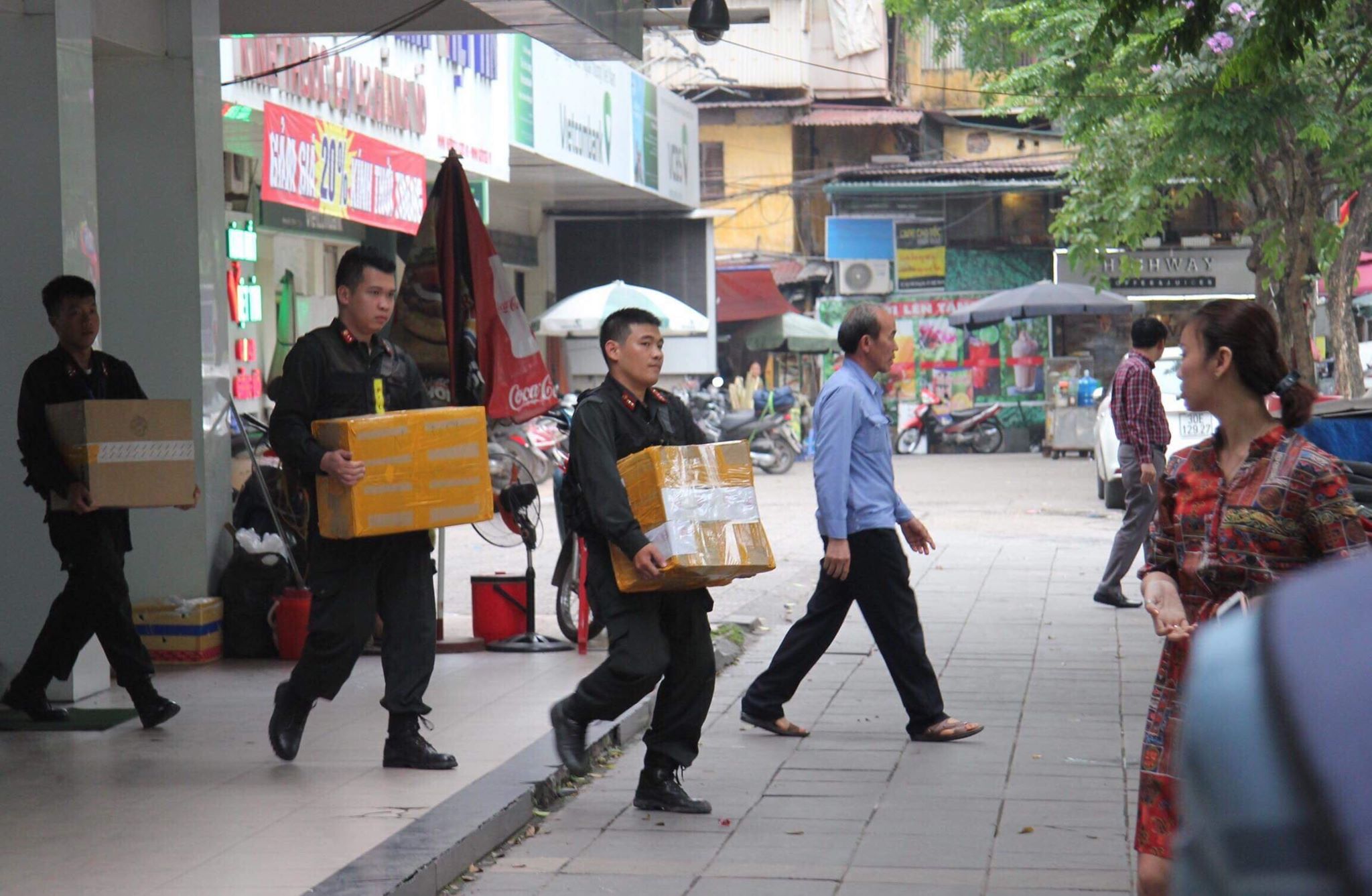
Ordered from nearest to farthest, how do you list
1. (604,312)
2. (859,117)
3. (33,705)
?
(33,705)
(604,312)
(859,117)

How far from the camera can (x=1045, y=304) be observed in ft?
98.7

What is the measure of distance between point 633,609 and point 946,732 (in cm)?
A: 194

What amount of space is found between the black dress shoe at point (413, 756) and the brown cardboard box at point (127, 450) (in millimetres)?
1417

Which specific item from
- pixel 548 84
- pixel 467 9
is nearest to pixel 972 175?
pixel 548 84

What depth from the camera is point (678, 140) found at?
27.6 m

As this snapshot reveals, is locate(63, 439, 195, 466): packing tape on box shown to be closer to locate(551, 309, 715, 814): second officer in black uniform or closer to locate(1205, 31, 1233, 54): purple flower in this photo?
locate(551, 309, 715, 814): second officer in black uniform

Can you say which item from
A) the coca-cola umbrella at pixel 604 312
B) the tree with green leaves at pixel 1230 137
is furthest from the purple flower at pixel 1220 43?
the coca-cola umbrella at pixel 604 312

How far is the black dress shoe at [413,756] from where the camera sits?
6422mm

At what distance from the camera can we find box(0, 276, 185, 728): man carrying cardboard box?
6918 mm

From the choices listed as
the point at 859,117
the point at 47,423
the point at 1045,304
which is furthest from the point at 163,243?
the point at 859,117

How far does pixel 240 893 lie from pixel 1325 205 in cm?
1545

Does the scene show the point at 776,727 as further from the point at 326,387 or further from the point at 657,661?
the point at 326,387

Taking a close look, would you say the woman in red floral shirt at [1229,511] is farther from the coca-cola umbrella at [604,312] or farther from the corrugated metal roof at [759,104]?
the corrugated metal roof at [759,104]

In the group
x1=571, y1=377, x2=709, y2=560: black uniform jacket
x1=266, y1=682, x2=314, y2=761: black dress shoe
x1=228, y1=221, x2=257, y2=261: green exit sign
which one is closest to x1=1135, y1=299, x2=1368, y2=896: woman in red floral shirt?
x1=571, y1=377, x2=709, y2=560: black uniform jacket
